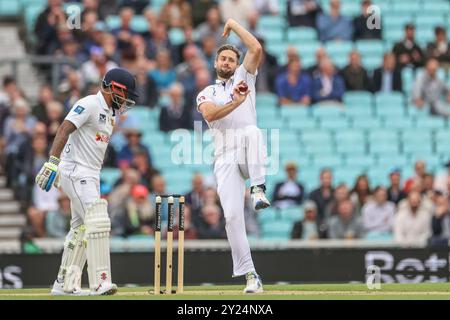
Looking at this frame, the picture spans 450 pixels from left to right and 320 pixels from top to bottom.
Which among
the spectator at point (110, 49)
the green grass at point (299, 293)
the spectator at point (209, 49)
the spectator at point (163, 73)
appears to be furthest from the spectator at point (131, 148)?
the green grass at point (299, 293)

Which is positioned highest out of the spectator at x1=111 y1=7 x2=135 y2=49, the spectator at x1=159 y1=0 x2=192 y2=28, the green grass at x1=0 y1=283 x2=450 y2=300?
the spectator at x1=159 y1=0 x2=192 y2=28

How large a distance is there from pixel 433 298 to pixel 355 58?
10.2 metres

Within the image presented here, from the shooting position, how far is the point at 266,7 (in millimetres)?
23750

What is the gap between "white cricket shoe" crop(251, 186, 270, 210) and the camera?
12.8m

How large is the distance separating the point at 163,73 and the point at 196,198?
10.1 ft

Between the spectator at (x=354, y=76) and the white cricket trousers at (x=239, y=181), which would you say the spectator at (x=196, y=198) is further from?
the white cricket trousers at (x=239, y=181)

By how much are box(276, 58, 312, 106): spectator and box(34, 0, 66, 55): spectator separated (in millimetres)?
3613

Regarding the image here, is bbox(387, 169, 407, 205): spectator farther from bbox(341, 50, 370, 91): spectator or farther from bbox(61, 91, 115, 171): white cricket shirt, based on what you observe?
bbox(61, 91, 115, 171): white cricket shirt

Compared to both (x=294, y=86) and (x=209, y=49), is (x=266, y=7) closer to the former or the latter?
(x=209, y=49)

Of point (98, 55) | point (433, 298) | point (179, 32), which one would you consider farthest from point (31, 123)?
point (433, 298)

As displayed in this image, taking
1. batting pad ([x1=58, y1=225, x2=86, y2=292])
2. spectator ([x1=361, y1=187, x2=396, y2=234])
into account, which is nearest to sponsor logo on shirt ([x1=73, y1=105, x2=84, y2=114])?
batting pad ([x1=58, y1=225, x2=86, y2=292])

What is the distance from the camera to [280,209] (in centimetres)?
2028

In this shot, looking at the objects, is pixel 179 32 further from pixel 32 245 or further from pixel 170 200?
pixel 170 200

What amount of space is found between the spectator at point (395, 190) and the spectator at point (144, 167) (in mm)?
3374
